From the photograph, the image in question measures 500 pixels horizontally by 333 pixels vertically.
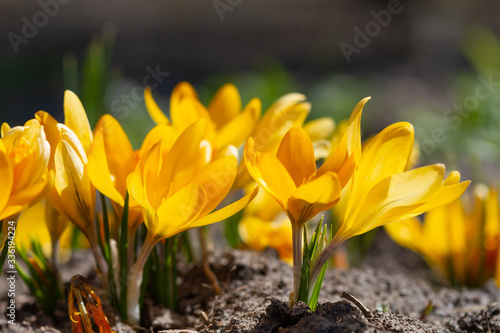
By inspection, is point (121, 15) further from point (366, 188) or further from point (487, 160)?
point (366, 188)

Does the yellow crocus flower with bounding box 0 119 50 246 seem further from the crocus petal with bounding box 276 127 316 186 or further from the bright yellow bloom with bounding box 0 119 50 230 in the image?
the crocus petal with bounding box 276 127 316 186

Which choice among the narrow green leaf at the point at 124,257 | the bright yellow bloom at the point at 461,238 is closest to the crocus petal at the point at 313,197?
the narrow green leaf at the point at 124,257

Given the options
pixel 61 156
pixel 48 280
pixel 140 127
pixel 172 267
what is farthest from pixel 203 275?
pixel 140 127

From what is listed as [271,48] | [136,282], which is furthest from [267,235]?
[271,48]

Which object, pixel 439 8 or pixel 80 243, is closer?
pixel 80 243

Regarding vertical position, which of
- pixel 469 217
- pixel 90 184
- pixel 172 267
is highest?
pixel 90 184

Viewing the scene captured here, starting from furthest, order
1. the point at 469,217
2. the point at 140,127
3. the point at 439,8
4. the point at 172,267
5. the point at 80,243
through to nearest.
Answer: the point at 439,8 < the point at 140,127 < the point at 80,243 < the point at 469,217 < the point at 172,267

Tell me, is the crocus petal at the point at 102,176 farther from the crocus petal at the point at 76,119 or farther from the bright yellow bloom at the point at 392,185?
the bright yellow bloom at the point at 392,185

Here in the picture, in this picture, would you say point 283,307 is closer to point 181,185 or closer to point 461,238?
point 181,185

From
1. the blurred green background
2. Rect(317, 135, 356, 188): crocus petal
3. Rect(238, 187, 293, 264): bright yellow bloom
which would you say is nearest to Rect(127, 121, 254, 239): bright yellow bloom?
Rect(317, 135, 356, 188): crocus petal
